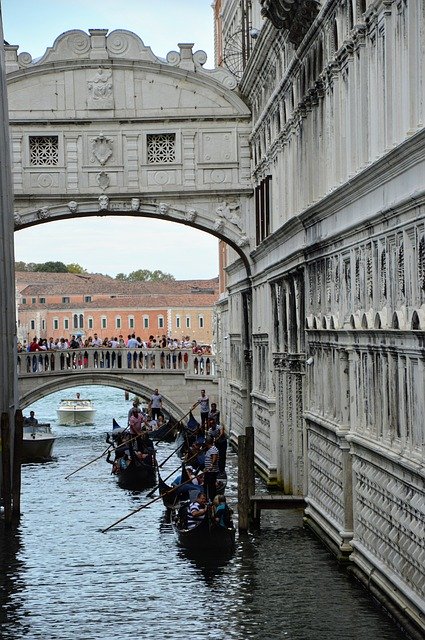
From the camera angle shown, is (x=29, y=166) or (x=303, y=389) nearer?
(x=303, y=389)

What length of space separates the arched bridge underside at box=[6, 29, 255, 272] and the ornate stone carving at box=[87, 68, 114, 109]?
2 centimetres

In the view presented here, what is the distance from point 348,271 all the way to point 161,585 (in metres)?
3.44

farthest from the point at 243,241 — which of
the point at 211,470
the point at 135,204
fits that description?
the point at 211,470

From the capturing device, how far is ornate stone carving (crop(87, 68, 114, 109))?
78.2 feet

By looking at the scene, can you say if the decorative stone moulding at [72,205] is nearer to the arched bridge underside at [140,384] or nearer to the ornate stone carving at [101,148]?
the ornate stone carving at [101,148]

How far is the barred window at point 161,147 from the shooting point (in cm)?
2412

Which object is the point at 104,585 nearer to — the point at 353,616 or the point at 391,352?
the point at 353,616

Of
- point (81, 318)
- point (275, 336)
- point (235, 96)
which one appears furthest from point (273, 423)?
point (81, 318)

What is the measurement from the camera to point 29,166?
24016 millimetres

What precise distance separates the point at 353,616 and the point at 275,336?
9.35 metres

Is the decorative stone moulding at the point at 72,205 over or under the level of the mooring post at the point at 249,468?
over

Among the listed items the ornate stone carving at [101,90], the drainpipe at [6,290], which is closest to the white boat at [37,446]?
the drainpipe at [6,290]

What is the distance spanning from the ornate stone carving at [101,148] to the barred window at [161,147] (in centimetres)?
63

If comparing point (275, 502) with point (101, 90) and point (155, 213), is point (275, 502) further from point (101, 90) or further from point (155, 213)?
point (101, 90)
